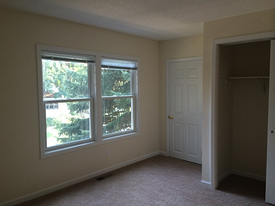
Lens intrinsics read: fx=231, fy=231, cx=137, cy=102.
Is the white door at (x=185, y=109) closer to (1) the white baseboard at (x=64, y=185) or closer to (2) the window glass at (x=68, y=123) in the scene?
(1) the white baseboard at (x=64, y=185)

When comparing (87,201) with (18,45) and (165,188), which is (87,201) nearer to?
(165,188)

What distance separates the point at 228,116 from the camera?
3.85 meters

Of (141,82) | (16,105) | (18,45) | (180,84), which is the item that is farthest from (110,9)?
(180,84)

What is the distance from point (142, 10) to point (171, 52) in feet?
6.50

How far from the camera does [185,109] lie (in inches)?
183

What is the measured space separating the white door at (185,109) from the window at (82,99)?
84 centimetres

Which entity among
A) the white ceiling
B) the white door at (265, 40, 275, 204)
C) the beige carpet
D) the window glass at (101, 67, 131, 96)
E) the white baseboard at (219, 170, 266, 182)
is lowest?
the beige carpet

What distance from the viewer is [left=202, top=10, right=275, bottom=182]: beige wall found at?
2904 mm

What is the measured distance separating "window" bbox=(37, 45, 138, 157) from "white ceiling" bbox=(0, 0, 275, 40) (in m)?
0.55

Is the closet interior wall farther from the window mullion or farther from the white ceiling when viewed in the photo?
the window mullion

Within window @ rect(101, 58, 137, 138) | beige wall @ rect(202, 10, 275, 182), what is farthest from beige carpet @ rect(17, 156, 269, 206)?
window @ rect(101, 58, 137, 138)

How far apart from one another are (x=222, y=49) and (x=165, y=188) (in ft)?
7.59

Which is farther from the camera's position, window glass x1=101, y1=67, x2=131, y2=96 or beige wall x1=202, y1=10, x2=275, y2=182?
window glass x1=101, y1=67, x2=131, y2=96

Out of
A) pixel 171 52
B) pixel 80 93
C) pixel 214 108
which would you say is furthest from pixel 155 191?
pixel 171 52
